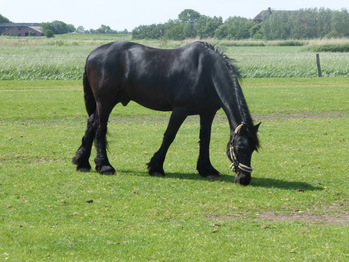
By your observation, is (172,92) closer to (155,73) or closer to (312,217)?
(155,73)

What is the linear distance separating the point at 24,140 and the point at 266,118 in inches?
307

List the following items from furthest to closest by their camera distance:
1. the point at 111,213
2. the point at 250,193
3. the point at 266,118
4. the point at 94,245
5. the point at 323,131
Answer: the point at 266,118
the point at 323,131
the point at 250,193
the point at 111,213
the point at 94,245

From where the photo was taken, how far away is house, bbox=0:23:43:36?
155 meters

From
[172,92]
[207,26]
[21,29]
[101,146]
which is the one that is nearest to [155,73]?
[172,92]

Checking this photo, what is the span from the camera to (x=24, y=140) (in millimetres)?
13750

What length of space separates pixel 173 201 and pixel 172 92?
2150 mm

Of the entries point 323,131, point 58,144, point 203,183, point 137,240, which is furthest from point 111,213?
point 323,131

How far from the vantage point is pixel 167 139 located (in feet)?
32.0

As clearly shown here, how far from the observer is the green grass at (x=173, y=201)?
6215mm

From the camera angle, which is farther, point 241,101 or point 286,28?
point 286,28

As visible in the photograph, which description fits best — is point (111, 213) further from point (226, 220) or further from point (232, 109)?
point (232, 109)

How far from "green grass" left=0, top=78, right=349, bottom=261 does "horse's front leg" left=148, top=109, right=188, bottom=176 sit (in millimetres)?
256

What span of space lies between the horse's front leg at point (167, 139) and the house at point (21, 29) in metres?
146

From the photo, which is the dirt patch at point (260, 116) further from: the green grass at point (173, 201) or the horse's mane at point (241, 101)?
the horse's mane at point (241, 101)
